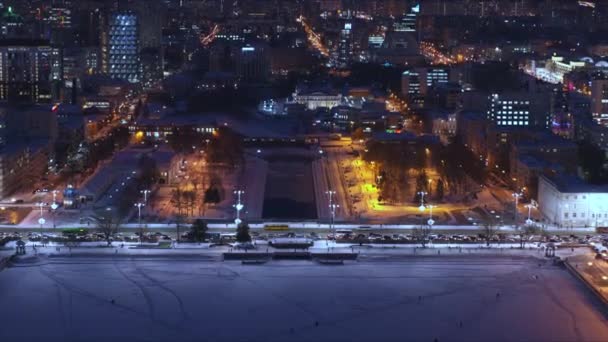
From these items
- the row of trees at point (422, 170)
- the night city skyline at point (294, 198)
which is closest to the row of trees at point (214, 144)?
the night city skyline at point (294, 198)

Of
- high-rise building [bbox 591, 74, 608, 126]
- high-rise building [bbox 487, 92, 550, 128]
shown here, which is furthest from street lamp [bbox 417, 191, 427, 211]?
high-rise building [bbox 591, 74, 608, 126]

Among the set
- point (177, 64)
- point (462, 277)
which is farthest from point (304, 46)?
point (462, 277)

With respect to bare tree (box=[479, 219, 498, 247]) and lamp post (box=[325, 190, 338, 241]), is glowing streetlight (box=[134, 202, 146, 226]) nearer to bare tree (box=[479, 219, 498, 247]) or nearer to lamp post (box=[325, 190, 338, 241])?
lamp post (box=[325, 190, 338, 241])

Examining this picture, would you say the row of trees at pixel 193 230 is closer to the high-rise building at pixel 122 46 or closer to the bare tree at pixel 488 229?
the bare tree at pixel 488 229

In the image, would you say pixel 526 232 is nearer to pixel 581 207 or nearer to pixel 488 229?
pixel 488 229

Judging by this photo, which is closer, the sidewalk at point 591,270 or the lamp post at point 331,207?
the sidewalk at point 591,270

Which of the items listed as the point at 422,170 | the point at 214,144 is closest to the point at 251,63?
the point at 214,144

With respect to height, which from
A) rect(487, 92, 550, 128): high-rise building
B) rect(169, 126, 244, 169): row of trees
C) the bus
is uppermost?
rect(487, 92, 550, 128): high-rise building
